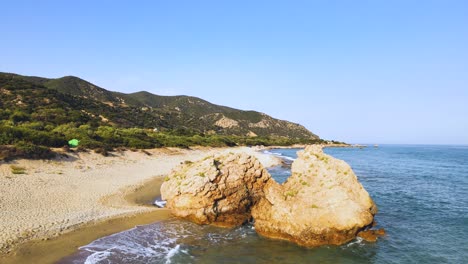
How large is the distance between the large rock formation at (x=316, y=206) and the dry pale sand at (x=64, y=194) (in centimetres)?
880

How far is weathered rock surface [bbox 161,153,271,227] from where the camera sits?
63.1 feet

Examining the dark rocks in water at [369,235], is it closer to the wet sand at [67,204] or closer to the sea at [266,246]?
the sea at [266,246]

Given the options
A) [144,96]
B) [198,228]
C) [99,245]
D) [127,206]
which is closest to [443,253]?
[198,228]

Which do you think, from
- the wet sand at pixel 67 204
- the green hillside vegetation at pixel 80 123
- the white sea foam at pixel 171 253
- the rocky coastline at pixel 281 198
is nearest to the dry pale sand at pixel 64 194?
the wet sand at pixel 67 204

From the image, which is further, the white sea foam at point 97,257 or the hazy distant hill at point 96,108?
the hazy distant hill at point 96,108

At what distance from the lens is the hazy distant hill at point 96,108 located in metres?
69.7

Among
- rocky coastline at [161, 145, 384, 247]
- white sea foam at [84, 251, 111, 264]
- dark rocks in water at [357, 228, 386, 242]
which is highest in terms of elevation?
rocky coastline at [161, 145, 384, 247]

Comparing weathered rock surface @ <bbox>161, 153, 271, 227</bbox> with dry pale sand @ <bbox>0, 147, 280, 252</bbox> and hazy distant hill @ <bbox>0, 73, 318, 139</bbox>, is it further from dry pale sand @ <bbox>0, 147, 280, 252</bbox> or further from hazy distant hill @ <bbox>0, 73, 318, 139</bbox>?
hazy distant hill @ <bbox>0, 73, 318, 139</bbox>

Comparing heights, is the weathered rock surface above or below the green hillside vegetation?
below

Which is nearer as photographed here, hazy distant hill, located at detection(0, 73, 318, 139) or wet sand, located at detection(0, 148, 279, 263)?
wet sand, located at detection(0, 148, 279, 263)

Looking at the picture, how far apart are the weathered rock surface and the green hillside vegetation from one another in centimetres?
1693

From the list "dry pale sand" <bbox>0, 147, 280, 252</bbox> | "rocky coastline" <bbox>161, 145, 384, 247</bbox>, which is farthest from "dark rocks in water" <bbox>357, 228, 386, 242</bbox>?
"dry pale sand" <bbox>0, 147, 280, 252</bbox>

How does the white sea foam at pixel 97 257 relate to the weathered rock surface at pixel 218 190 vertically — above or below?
below

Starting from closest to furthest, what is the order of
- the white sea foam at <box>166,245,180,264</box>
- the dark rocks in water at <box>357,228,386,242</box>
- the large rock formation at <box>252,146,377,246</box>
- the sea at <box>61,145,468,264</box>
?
1. the white sea foam at <box>166,245,180,264</box>
2. the sea at <box>61,145,468,264</box>
3. the large rock formation at <box>252,146,377,246</box>
4. the dark rocks in water at <box>357,228,386,242</box>
